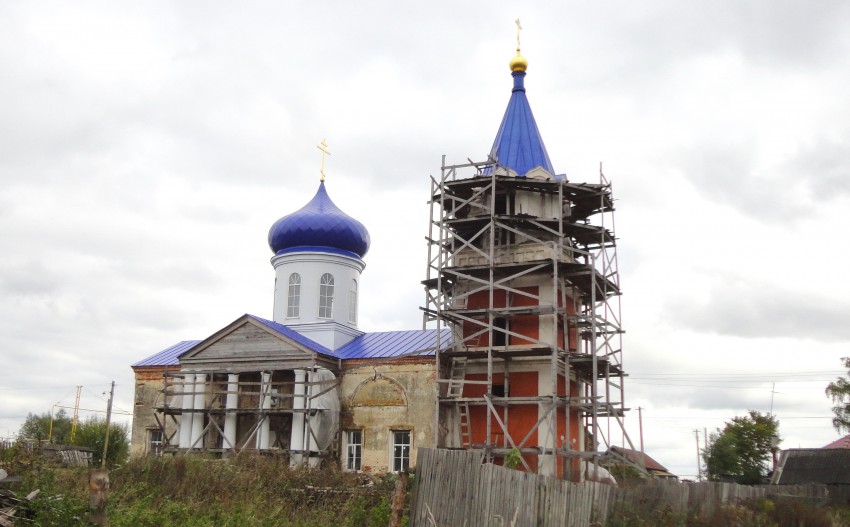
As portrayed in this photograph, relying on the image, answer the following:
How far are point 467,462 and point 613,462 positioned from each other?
45.4 ft

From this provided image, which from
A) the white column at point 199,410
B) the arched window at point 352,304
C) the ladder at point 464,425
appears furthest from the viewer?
the arched window at point 352,304

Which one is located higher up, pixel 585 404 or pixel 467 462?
pixel 585 404

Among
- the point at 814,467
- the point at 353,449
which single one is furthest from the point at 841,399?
the point at 353,449

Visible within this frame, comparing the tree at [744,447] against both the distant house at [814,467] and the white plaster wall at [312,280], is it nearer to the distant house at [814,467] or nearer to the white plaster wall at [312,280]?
the distant house at [814,467]

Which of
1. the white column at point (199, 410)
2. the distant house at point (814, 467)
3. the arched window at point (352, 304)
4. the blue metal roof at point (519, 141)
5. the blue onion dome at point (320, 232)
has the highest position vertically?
the blue metal roof at point (519, 141)

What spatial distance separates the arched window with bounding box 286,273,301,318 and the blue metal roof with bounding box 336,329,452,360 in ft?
8.11

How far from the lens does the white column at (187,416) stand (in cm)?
2738

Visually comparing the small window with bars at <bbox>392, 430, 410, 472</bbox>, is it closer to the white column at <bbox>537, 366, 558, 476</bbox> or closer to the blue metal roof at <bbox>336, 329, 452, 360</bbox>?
the blue metal roof at <bbox>336, 329, 452, 360</bbox>

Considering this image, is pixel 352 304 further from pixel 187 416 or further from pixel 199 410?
pixel 187 416

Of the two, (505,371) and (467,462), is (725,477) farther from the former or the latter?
(467,462)

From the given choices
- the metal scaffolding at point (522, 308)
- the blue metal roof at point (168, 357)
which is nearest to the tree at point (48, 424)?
the blue metal roof at point (168, 357)

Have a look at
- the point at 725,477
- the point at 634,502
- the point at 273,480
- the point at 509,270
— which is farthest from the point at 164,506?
the point at 725,477

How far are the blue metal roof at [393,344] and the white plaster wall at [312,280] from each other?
1.44m

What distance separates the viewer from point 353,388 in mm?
26766
